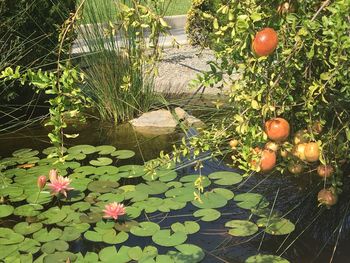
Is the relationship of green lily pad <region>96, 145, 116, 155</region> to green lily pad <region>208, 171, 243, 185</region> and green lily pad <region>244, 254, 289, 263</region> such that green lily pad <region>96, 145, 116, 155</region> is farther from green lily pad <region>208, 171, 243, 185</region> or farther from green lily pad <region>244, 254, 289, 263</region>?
green lily pad <region>244, 254, 289, 263</region>

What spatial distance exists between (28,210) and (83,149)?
2.98ft

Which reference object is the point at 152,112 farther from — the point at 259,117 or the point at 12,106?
the point at 259,117

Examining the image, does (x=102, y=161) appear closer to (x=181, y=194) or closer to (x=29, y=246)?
(x=181, y=194)

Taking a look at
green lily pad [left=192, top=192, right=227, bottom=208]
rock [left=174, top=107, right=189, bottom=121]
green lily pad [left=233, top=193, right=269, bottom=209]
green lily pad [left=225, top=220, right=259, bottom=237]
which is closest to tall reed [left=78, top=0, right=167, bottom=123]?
rock [left=174, top=107, right=189, bottom=121]

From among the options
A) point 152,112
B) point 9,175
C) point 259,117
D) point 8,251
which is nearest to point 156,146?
point 152,112

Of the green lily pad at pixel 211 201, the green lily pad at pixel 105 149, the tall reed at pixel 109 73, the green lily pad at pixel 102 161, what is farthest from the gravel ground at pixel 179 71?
the green lily pad at pixel 211 201

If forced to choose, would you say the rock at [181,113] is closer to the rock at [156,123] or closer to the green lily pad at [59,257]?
the rock at [156,123]

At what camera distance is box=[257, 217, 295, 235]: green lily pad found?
2527mm

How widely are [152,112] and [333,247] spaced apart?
2.12 metres

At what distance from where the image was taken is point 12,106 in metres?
4.23

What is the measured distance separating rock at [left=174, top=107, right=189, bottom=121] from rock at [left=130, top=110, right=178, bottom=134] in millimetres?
63

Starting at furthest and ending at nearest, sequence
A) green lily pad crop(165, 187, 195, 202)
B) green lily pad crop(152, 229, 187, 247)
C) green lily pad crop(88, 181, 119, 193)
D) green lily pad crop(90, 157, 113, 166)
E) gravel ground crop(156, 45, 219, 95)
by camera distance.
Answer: gravel ground crop(156, 45, 219, 95) < green lily pad crop(90, 157, 113, 166) < green lily pad crop(88, 181, 119, 193) < green lily pad crop(165, 187, 195, 202) < green lily pad crop(152, 229, 187, 247)

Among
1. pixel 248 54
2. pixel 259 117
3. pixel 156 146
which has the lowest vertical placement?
pixel 156 146

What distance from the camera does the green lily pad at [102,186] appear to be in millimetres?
3035
